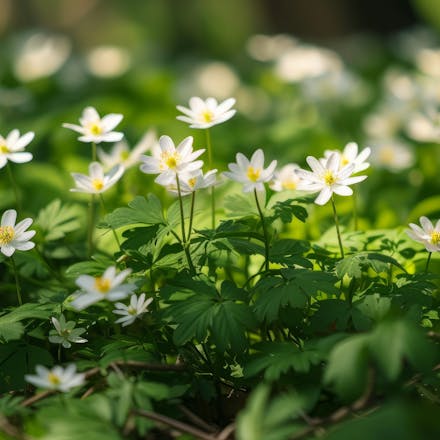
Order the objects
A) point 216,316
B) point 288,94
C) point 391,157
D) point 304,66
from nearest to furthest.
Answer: point 216,316 < point 391,157 < point 304,66 < point 288,94

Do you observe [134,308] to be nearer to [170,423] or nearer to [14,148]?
[170,423]

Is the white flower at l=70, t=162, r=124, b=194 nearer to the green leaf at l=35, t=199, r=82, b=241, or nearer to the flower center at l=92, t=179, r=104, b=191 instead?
the flower center at l=92, t=179, r=104, b=191

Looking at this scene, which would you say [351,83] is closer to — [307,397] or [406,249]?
[406,249]

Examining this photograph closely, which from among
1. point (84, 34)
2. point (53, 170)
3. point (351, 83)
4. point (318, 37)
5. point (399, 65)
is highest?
point (53, 170)

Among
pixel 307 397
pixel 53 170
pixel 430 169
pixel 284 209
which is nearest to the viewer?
pixel 307 397

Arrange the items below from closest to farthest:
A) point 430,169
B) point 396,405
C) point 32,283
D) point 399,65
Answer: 1. point 396,405
2. point 32,283
3. point 430,169
4. point 399,65

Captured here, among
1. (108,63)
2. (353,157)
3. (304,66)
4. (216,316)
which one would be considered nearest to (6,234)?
(216,316)

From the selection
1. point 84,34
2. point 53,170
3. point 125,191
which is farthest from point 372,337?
point 84,34
